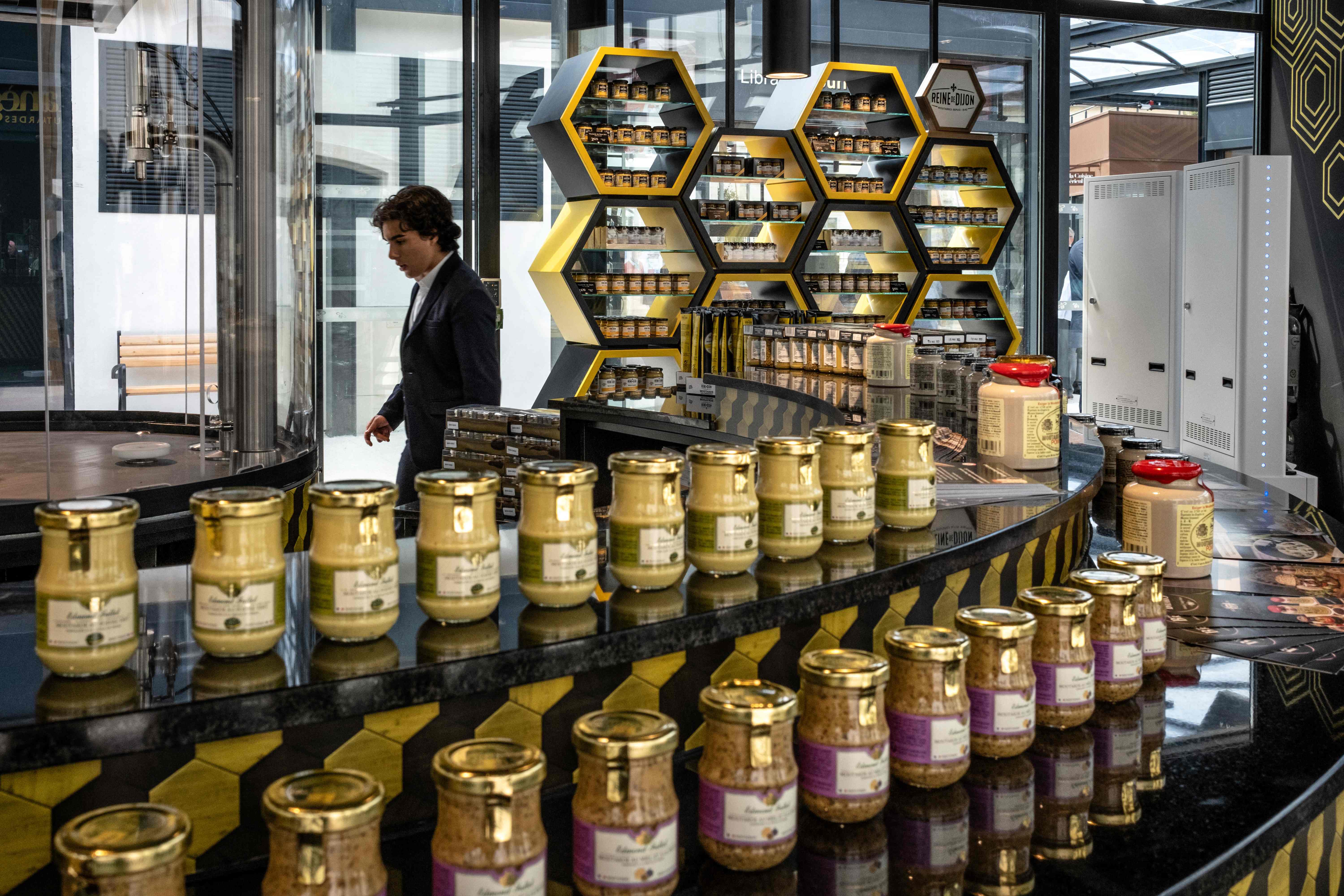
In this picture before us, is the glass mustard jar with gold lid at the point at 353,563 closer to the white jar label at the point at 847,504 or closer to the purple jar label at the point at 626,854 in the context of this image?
the purple jar label at the point at 626,854

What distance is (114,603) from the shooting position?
3.82 ft

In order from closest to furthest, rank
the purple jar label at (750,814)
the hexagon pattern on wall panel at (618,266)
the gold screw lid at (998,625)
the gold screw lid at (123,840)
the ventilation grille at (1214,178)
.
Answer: the gold screw lid at (123,840) → the purple jar label at (750,814) → the gold screw lid at (998,625) → the ventilation grille at (1214,178) → the hexagon pattern on wall panel at (618,266)

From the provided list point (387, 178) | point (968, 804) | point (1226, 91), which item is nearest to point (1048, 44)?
point (1226, 91)

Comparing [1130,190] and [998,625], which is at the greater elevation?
[1130,190]

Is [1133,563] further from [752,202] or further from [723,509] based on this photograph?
[752,202]

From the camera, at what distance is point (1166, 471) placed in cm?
238

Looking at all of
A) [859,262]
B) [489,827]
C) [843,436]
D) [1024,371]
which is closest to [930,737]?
[843,436]

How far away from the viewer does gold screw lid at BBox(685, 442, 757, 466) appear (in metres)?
1.51

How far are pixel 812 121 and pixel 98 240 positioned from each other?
5.52 metres

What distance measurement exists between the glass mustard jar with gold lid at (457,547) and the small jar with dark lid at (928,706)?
51 cm

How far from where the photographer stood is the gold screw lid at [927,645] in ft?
4.85

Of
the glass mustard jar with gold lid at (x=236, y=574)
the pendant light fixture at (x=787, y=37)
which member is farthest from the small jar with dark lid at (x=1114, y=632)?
the pendant light fixture at (x=787, y=37)

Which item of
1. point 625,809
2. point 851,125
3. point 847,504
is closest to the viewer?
point 625,809

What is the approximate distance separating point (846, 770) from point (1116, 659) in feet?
2.05
